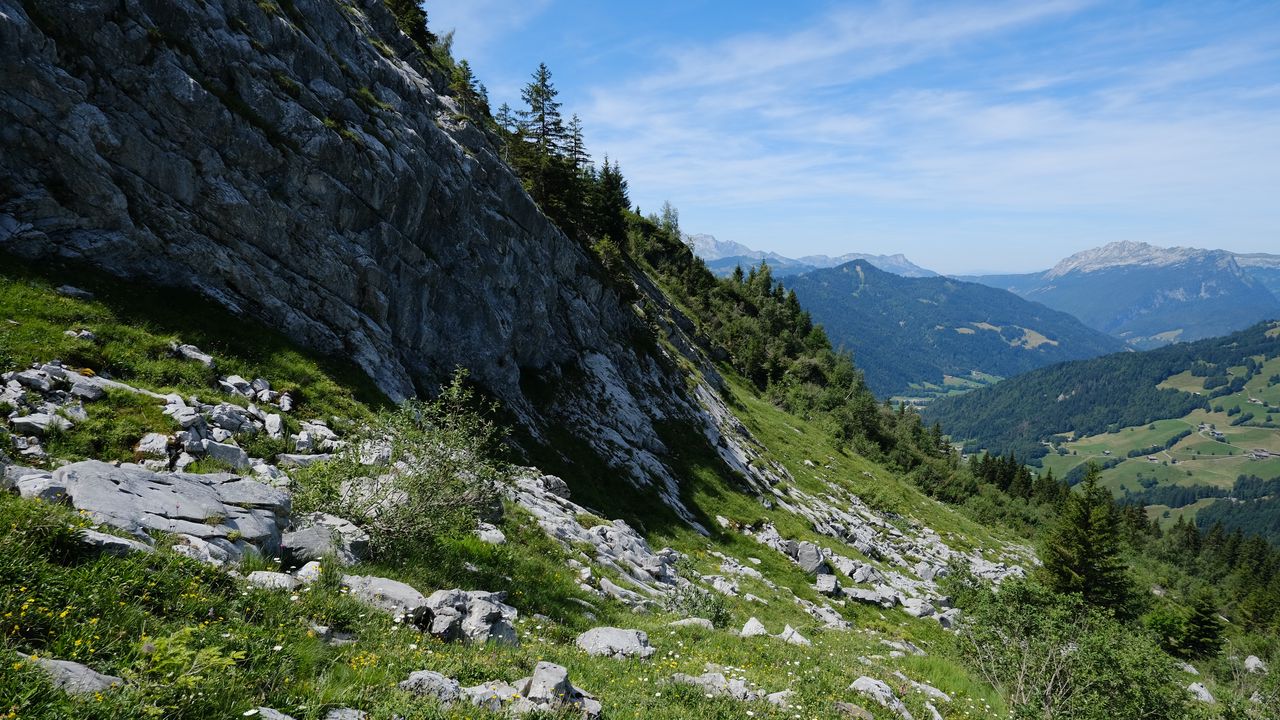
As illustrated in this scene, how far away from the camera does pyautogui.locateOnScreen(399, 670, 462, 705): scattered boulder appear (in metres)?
7.60

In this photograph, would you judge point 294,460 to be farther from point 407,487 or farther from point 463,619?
point 463,619

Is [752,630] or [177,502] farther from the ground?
[177,502]

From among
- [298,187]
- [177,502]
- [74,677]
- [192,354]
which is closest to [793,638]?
[177,502]

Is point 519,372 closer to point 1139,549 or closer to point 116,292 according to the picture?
point 116,292

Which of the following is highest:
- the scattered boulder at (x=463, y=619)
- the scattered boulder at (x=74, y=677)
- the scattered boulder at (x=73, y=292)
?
the scattered boulder at (x=73, y=292)

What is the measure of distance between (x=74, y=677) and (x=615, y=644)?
361 inches

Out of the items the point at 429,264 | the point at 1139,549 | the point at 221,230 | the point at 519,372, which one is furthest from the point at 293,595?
the point at 1139,549

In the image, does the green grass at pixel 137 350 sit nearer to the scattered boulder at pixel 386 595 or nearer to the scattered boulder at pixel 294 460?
the scattered boulder at pixel 294 460

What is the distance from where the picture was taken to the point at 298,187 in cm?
2761

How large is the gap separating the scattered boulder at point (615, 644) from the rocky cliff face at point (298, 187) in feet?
62.2

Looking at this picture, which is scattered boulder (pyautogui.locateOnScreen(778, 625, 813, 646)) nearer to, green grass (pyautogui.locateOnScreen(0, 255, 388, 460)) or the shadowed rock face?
green grass (pyautogui.locateOnScreen(0, 255, 388, 460))

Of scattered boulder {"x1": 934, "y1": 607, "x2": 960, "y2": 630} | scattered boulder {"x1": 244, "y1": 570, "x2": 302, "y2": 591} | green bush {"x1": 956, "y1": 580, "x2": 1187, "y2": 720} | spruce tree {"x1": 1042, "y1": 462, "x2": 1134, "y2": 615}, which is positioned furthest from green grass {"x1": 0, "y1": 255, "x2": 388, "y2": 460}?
spruce tree {"x1": 1042, "y1": 462, "x2": 1134, "y2": 615}

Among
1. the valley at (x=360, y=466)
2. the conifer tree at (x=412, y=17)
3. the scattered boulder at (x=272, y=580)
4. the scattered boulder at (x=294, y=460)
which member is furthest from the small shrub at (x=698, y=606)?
the conifer tree at (x=412, y=17)

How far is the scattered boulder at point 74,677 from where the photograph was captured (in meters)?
5.16
